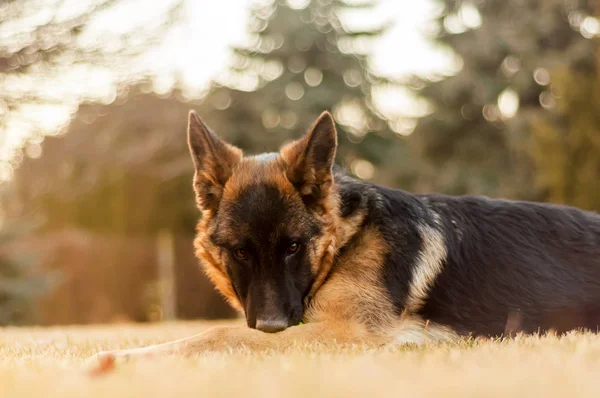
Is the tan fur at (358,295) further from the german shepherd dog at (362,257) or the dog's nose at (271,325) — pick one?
the dog's nose at (271,325)

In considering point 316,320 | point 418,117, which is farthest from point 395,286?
point 418,117

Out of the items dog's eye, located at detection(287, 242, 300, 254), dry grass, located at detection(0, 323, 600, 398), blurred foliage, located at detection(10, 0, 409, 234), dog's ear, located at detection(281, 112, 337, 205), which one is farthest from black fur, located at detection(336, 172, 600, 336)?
blurred foliage, located at detection(10, 0, 409, 234)

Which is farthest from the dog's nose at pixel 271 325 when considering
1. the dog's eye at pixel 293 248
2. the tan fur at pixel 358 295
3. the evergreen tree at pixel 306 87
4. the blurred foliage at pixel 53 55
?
the evergreen tree at pixel 306 87

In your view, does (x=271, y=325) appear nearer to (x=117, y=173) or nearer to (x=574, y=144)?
(x=574, y=144)

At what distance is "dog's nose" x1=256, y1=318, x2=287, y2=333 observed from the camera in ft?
13.5

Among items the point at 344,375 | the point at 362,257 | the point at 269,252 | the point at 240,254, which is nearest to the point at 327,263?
the point at 362,257

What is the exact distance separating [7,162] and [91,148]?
2401 millimetres

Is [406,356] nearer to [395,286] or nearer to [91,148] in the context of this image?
[395,286]

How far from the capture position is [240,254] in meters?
4.45

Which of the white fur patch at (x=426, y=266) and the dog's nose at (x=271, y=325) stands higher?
the white fur patch at (x=426, y=266)

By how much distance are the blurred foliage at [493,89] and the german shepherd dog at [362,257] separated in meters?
16.0

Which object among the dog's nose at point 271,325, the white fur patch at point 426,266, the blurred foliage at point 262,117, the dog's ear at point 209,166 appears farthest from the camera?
the blurred foliage at point 262,117

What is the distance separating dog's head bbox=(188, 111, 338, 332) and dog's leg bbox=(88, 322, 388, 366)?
11 centimetres

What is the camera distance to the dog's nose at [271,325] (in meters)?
4.12
